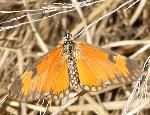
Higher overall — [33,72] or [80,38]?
[80,38]

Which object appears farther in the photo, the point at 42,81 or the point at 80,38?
the point at 80,38

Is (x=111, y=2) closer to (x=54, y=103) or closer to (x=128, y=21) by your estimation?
(x=128, y=21)

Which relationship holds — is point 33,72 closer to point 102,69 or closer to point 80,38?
point 102,69

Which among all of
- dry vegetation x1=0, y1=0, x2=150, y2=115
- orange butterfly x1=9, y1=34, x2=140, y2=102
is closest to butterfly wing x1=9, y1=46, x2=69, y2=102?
orange butterfly x1=9, y1=34, x2=140, y2=102

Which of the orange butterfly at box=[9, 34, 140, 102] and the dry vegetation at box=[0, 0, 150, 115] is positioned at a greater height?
the dry vegetation at box=[0, 0, 150, 115]

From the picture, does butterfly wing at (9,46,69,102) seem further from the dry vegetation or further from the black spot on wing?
the dry vegetation

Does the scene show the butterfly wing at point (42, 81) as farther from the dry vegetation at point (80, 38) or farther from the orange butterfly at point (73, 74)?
the dry vegetation at point (80, 38)

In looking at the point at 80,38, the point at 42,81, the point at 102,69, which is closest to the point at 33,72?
the point at 42,81
